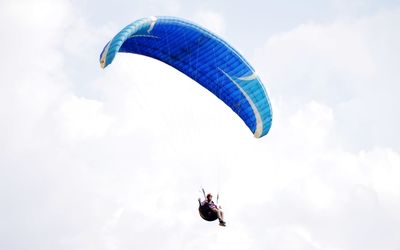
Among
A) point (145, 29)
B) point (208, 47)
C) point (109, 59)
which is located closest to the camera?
point (109, 59)

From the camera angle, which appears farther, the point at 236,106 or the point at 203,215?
the point at 236,106

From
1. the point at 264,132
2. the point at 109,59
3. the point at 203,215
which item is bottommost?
the point at 203,215

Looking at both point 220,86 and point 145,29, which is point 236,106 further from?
point 145,29

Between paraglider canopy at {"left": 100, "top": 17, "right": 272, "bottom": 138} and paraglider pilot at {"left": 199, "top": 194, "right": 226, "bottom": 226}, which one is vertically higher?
paraglider canopy at {"left": 100, "top": 17, "right": 272, "bottom": 138}

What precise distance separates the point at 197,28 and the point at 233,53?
183cm

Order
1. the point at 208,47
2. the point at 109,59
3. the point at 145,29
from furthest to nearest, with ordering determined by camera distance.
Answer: the point at 208,47 < the point at 145,29 < the point at 109,59

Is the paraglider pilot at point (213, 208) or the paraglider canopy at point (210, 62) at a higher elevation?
the paraglider canopy at point (210, 62)

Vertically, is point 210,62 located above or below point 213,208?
above

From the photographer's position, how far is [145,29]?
22578 millimetres

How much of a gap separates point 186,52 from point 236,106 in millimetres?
3061

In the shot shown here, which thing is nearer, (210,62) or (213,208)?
(213,208)

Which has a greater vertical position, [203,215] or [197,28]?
[197,28]

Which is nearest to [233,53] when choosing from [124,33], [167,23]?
[167,23]

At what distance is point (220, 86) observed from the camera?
25703 millimetres
